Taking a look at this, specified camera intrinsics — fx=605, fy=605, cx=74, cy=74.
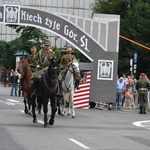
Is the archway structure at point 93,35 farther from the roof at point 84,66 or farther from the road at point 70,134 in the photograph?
the road at point 70,134

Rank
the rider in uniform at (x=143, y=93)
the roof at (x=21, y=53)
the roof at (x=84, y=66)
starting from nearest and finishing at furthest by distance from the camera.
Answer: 1. the rider in uniform at (x=143, y=93)
2. the roof at (x=84, y=66)
3. the roof at (x=21, y=53)

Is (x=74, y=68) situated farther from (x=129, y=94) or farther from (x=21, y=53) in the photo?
(x=21, y=53)

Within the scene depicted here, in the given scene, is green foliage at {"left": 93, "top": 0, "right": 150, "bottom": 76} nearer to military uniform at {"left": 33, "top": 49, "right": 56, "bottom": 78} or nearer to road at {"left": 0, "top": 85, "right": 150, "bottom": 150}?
road at {"left": 0, "top": 85, "right": 150, "bottom": 150}

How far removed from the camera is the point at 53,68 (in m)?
17.0

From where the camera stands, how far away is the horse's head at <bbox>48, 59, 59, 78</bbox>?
55.5 feet

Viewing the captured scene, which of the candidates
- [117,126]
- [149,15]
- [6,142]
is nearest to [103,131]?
[117,126]

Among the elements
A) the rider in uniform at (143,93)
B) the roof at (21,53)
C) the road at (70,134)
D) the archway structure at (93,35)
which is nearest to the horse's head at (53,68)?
the road at (70,134)

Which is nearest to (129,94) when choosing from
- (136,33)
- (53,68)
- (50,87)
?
(50,87)

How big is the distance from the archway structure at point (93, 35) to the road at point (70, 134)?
8.95 meters

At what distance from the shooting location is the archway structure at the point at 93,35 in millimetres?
29906

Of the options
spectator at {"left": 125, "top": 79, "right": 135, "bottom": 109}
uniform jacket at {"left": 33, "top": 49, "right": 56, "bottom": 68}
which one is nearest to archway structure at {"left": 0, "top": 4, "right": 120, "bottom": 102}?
spectator at {"left": 125, "top": 79, "right": 135, "bottom": 109}

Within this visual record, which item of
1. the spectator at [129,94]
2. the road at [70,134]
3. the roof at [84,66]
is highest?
the roof at [84,66]

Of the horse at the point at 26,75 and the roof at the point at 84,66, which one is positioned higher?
the roof at the point at 84,66

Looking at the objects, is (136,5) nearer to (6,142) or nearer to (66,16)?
(66,16)
